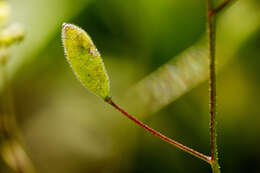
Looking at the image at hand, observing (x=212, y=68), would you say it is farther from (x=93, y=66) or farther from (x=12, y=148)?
(x=12, y=148)

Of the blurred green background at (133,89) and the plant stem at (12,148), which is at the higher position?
the blurred green background at (133,89)

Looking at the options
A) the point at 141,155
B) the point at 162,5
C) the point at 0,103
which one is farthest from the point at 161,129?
the point at 0,103

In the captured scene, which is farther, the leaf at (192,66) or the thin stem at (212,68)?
A: the leaf at (192,66)

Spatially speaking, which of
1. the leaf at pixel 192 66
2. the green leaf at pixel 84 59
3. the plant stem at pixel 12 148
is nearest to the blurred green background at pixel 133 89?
the leaf at pixel 192 66

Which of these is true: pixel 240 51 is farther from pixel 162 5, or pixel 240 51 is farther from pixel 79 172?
pixel 79 172

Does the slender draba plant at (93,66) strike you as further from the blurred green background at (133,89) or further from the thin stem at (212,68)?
the blurred green background at (133,89)

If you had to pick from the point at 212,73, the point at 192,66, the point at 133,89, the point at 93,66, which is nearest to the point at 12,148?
the point at 133,89
